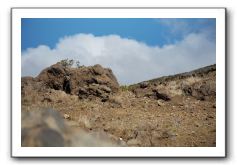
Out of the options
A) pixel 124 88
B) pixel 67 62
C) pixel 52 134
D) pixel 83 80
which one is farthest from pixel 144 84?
pixel 52 134

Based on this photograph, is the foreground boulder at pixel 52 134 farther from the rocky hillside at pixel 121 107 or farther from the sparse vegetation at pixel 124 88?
the sparse vegetation at pixel 124 88

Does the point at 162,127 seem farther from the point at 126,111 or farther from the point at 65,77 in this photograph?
the point at 65,77

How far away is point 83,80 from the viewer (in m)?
8.52

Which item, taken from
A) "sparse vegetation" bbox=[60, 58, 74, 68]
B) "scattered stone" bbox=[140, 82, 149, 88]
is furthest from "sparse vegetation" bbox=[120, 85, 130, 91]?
"sparse vegetation" bbox=[60, 58, 74, 68]

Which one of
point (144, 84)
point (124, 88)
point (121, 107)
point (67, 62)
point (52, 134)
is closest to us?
point (52, 134)

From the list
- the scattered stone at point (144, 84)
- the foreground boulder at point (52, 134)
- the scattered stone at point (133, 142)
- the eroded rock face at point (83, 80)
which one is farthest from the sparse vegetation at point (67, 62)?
the scattered stone at point (133, 142)

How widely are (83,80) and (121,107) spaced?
104cm

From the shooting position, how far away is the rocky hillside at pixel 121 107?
693 centimetres

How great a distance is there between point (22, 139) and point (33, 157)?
0.28 meters

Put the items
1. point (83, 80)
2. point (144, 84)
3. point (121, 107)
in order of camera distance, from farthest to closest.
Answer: point (83, 80)
point (144, 84)
point (121, 107)

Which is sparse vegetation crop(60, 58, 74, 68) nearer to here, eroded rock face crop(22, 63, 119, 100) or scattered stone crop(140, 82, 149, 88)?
eroded rock face crop(22, 63, 119, 100)

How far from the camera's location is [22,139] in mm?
6848

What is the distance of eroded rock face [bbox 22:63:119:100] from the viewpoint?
7.95 metres

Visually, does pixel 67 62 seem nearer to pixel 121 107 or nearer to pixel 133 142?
pixel 121 107
